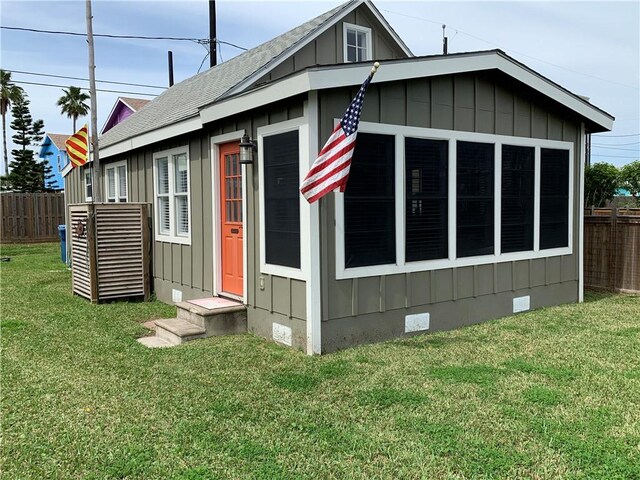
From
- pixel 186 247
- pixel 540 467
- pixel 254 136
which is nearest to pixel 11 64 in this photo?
pixel 186 247

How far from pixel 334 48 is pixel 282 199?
17.8ft

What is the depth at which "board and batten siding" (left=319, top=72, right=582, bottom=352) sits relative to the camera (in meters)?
4.88

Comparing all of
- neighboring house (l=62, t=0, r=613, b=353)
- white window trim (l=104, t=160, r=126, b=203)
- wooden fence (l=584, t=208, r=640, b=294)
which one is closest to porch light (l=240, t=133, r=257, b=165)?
neighboring house (l=62, t=0, r=613, b=353)

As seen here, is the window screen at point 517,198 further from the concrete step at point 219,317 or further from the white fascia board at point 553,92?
the concrete step at point 219,317

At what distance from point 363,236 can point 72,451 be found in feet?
9.96

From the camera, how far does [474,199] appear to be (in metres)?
5.96

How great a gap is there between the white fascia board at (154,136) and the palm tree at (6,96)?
25.9 metres

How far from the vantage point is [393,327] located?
5328 millimetres

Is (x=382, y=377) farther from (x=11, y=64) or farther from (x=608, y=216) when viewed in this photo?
(x=11, y=64)

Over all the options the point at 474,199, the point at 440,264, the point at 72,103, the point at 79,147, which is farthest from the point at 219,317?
the point at 72,103

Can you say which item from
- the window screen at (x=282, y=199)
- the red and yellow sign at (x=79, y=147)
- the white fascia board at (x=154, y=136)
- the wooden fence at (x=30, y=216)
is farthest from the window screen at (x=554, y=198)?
the wooden fence at (x=30, y=216)

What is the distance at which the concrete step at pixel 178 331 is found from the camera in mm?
5352

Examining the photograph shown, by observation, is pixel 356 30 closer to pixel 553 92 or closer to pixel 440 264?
pixel 553 92

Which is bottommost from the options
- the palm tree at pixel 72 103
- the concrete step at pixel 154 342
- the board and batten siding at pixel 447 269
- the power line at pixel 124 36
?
the concrete step at pixel 154 342
